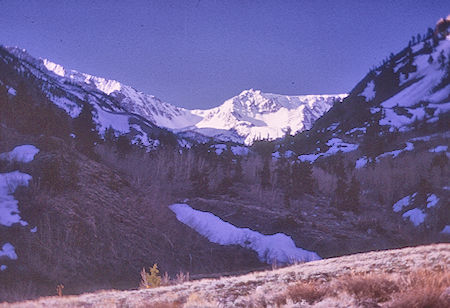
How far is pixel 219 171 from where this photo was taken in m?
27.4

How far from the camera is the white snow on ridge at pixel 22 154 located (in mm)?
13294

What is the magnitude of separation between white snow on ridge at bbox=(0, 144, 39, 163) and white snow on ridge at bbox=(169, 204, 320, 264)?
8.00 metres

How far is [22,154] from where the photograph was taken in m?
13.8

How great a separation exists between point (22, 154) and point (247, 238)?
458 inches

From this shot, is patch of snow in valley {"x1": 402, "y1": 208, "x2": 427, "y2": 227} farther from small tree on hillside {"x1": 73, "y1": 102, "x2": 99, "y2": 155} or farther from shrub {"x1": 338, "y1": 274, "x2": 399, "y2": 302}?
small tree on hillside {"x1": 73, "y1": 102, "x2": 99, "y2": 155}

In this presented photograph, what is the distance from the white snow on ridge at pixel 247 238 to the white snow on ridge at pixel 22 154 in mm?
7996

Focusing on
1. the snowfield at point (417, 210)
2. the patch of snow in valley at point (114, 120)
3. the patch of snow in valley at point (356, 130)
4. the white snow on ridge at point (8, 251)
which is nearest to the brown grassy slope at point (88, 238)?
the white snow on ridge at point (8, 251)

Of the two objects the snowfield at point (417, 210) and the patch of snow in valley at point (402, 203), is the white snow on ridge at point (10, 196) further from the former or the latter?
the patch of snow in valley at point (402, 203)

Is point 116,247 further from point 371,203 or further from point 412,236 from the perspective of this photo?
point 371,203

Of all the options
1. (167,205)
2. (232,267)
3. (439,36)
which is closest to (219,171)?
(167,205)

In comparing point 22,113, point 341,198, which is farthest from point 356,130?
point 22,113

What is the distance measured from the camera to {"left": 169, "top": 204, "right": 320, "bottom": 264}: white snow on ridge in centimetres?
1323

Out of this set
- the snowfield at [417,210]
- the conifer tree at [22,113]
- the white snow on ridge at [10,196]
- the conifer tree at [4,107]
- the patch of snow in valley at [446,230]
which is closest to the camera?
the white snow on ridge at [10,196]

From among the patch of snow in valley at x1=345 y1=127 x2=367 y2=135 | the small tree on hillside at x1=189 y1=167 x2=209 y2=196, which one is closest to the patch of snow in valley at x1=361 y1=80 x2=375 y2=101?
the patch of snow in valley at x1=345 y1=127 x2=367 y2=135
